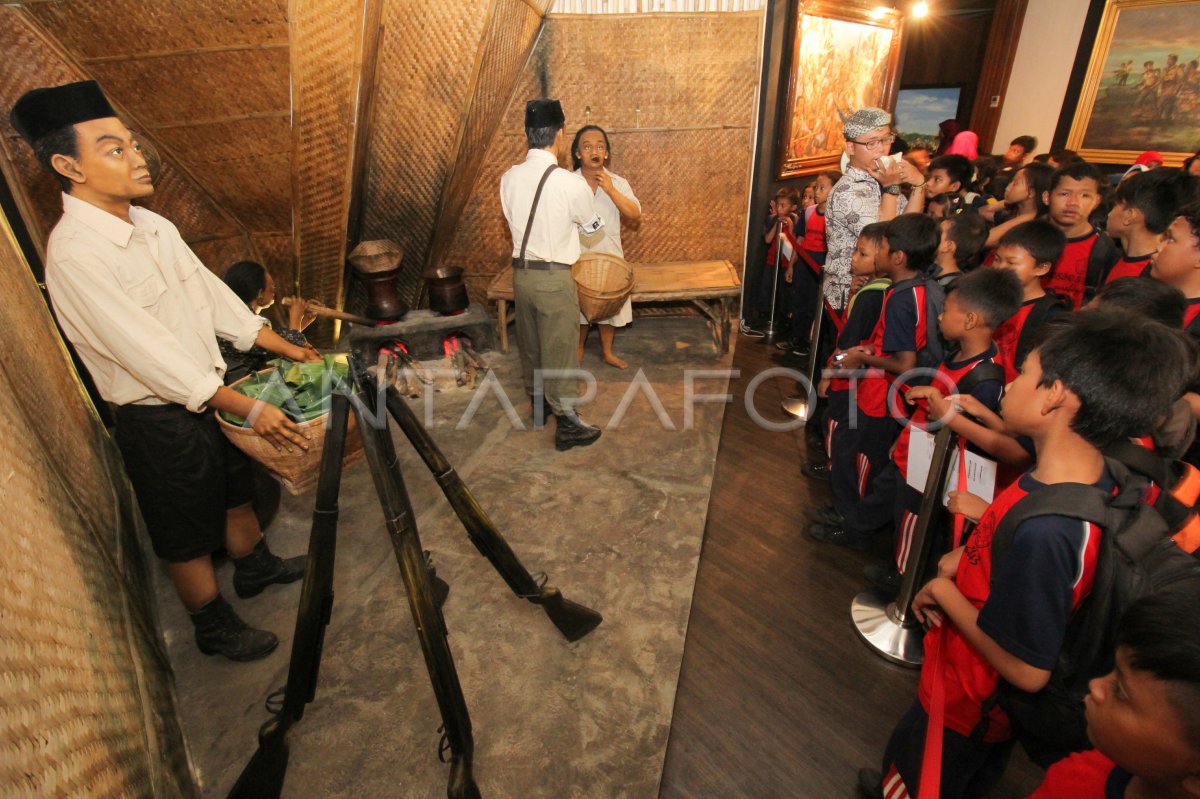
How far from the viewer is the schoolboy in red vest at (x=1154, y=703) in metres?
0.78

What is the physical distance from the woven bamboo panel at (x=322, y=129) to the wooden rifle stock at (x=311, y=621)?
8.40 ft

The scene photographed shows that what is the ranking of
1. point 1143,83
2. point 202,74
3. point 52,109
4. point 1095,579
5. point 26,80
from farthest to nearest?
point 1143,83 < point 202,74 < point 26,80 < point 52,109 < point 1095,579

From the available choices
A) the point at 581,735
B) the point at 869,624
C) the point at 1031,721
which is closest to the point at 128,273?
the point at 581,735

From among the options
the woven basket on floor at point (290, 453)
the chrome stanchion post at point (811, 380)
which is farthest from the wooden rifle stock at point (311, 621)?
the chrome stanchion post at point (811, 380)

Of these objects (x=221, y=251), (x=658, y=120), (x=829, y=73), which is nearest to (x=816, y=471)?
(x=658, y=120)

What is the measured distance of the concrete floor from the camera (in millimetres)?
1916

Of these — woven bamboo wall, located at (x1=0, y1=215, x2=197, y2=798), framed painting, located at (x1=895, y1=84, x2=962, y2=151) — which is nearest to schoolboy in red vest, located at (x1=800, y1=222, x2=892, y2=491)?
woven bamboo wall, located at (x1=0, y1=215, x2=197, y2=798)

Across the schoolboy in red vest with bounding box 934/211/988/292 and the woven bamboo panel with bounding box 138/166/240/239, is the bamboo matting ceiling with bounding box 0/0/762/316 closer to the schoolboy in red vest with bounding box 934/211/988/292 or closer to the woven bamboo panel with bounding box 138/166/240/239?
the woven bamboo panel with bounding box 138/166/240/239

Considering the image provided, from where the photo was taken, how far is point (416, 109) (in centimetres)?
423

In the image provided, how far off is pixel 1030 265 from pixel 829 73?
4155 mm

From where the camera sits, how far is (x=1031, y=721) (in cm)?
125

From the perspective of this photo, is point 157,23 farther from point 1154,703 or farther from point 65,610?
point 1154,703

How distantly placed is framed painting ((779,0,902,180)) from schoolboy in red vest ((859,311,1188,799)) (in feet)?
15.7

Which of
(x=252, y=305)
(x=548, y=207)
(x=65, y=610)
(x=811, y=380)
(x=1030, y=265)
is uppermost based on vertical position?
(x=548, y=207)
